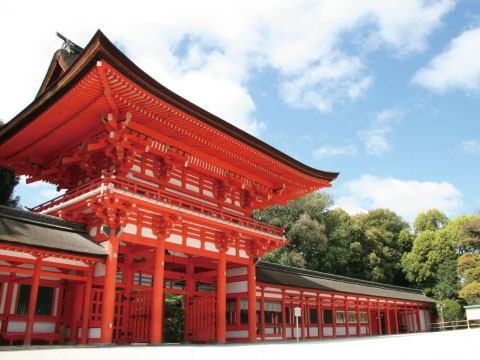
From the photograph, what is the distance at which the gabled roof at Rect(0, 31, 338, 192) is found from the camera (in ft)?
39.3

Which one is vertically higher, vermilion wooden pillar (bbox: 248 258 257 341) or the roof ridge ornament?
the roof ridge ornament

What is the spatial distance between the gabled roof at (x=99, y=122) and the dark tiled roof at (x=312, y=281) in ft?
21.1

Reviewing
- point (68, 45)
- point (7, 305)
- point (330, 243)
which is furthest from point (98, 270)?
point (330, 243)

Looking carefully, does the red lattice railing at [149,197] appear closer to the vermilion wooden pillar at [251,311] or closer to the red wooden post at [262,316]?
the vermilion wooden pillar at [251,311]

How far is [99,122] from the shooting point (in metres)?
14.2

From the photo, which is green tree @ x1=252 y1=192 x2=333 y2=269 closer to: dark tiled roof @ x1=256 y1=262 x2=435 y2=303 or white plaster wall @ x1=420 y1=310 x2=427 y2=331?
dark tiled roof @ x1=256 y1=262 x2=435 y2=303

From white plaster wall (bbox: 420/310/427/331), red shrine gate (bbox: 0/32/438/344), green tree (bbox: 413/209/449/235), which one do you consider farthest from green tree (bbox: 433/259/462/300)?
red shrine gate (bbox: 0/32/438/344)

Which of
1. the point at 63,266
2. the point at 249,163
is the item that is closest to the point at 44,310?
the point at 63,266

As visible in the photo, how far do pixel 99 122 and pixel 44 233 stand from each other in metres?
4.22

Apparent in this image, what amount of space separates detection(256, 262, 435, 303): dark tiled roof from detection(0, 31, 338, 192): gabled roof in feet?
21.1

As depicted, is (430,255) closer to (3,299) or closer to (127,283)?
(127,283)

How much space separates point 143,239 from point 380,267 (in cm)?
3846

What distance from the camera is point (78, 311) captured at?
1381cm

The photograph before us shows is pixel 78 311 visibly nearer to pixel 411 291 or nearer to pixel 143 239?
pixel 143 239
